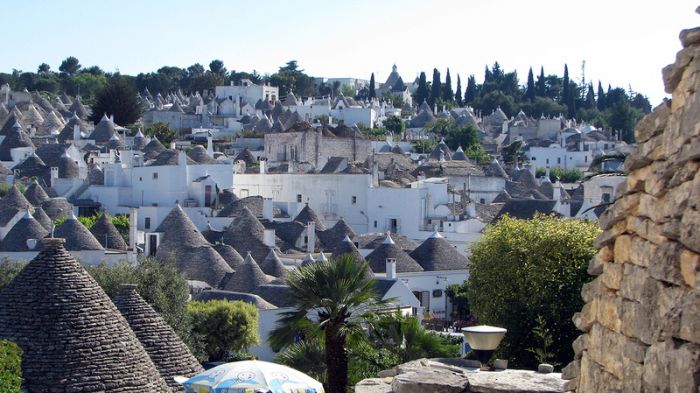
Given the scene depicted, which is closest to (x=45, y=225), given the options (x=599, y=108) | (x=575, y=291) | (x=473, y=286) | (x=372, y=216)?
(x=372, y=216)

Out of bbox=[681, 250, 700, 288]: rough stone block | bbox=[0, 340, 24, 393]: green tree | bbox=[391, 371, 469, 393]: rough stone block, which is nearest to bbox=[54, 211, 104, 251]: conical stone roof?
bbox=[0, 340, 24, 393]: green tree

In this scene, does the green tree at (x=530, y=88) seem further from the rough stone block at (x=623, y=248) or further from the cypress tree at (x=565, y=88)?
the rough stone block at (x=623, y=248)

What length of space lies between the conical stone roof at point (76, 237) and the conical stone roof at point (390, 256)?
9911 mm

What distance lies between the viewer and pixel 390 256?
158ft

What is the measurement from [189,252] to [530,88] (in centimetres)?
10233

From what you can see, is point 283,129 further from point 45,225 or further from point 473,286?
point 473,286

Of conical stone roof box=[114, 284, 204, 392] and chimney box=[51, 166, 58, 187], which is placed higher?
chimney box=[51, 166, 58, 187]

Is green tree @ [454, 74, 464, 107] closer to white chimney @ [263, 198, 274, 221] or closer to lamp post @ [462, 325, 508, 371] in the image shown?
white chimney @ [263, 198, 274, 221]

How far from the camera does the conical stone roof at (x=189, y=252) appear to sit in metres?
45.7

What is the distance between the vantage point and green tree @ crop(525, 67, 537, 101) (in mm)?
145625

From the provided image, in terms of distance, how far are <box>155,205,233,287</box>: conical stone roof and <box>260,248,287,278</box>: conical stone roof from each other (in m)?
1.29

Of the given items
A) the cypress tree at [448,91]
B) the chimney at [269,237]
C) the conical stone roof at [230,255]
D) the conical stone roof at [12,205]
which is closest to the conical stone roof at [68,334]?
the conical stone roof at [230,255]

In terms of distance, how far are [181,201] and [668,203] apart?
59.2 meters

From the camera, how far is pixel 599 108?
5689 inches
